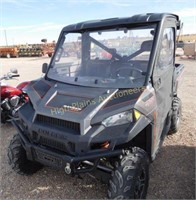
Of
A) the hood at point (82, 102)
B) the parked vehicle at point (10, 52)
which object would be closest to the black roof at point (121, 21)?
the hood at point (82, 102)

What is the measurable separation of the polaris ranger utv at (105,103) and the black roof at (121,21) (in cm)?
1

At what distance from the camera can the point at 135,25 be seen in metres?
3.36

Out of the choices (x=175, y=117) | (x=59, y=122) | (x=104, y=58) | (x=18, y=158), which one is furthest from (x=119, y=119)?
(x=175, y=117)

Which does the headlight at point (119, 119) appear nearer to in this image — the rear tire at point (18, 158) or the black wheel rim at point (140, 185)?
the black wheel rim at point (140, 185)

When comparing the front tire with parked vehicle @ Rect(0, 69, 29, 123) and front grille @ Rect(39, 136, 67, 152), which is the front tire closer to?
front grille @ Rect(39, 136, 67, 152)

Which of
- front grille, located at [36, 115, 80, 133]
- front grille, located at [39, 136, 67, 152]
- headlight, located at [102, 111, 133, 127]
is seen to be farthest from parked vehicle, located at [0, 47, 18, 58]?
headlight, located at [102, 111, 133, 127]

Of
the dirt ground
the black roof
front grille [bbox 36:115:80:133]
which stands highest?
the black roof

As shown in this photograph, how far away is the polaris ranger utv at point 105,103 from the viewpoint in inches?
103

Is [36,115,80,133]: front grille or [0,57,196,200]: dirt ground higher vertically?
[36,115,80,133]: front grille

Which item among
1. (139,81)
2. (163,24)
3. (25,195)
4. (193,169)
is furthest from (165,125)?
(25,195)

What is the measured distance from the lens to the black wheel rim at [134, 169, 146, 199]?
2734 mm

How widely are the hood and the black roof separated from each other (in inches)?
36.0

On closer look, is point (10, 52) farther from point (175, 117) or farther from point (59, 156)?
point (59, 156)

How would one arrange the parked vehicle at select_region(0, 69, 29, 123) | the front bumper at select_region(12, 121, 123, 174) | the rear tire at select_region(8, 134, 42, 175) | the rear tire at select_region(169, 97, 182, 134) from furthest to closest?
the parked vehicle at select_region(0, 69, 29, 123)
the rear tire at select_region(169, 97, 182, 134)
the rear tire at select_region(8, 134, 42, 175)
the front bumper at select_region(12, 121, 123, 174)
